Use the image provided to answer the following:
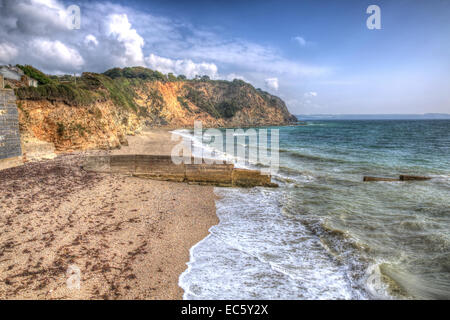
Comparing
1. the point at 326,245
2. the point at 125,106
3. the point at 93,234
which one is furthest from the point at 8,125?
the point at 125,106

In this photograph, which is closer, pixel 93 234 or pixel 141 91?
pixel 93 234

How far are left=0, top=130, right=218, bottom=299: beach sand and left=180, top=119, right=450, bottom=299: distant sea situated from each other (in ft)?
2.08

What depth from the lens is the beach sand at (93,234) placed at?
399cm

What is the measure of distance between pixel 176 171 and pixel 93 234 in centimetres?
568

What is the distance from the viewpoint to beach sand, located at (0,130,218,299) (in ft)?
13.1

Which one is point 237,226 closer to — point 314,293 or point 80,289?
point 314,293

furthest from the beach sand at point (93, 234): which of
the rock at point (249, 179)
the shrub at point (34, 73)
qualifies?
the shrub at point (34, 73)

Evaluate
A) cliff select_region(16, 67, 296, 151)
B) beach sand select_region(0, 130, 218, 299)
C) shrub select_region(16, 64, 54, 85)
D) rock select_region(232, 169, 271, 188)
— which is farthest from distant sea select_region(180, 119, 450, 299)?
shrub select_region(16, 64, 54, 85)

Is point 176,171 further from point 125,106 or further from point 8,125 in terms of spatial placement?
point 125,106

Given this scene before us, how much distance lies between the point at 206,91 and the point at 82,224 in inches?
3914

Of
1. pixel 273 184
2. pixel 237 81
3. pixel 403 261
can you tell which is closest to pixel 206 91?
pixel 237 81

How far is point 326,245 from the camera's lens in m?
5.85

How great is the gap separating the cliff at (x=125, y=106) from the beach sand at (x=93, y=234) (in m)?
5.11

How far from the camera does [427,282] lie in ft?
14.9
